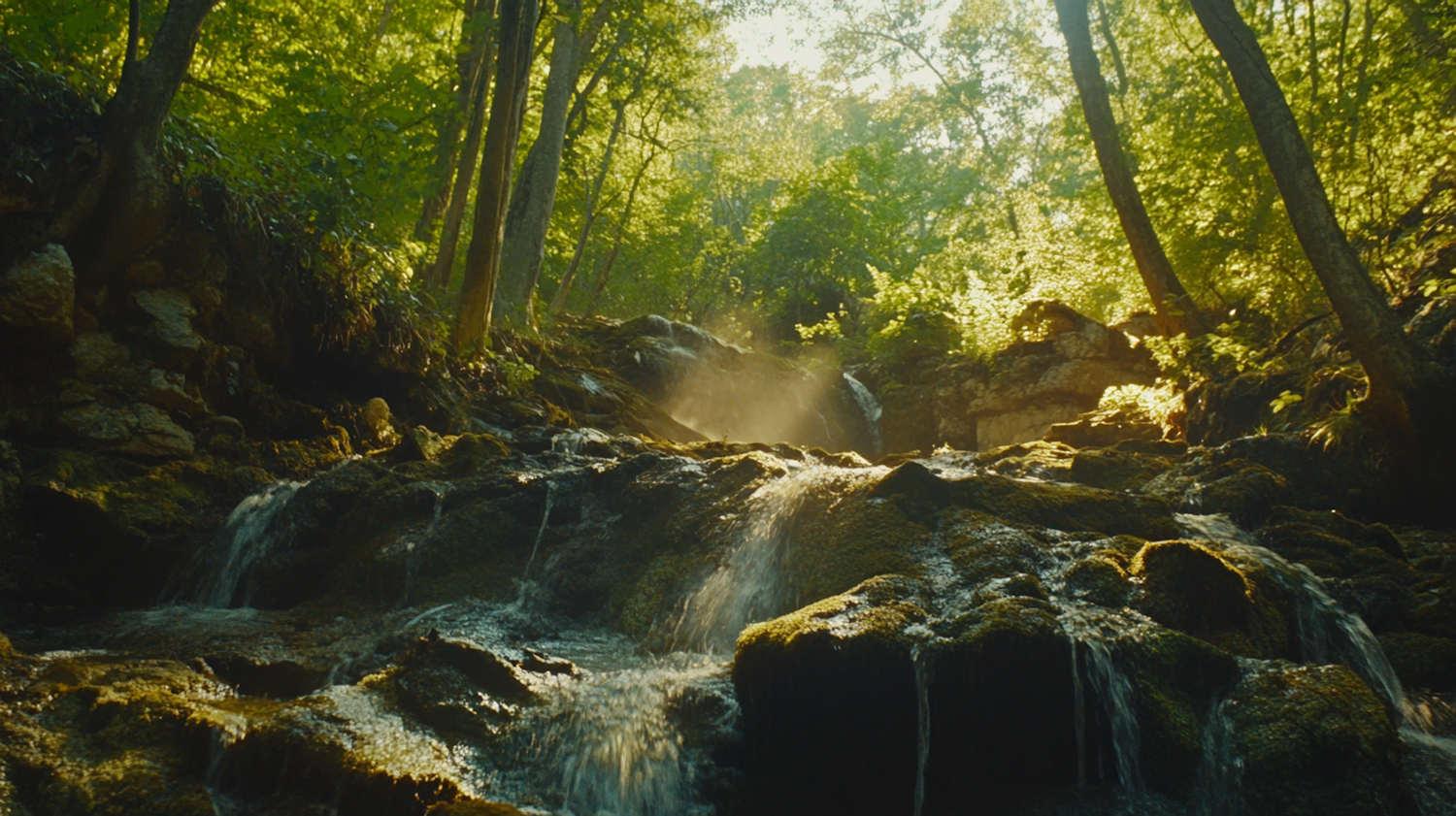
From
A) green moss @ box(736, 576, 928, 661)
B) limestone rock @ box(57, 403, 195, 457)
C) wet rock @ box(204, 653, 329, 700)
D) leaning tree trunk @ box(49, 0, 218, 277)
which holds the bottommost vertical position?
wet rock @ box(204, 653, 329, 700)

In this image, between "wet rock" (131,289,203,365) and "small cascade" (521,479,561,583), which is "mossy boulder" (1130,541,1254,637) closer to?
"small cascade" (521,479,561,583)

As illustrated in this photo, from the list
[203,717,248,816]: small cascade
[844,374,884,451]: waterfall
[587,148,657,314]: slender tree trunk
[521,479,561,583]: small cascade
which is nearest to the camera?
[203,717,248,816]: small cascade

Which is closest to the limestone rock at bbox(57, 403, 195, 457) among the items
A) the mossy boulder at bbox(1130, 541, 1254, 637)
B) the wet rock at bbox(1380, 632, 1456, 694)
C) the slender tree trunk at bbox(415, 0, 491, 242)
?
the slender tree trunk at bbox(415, 0, 491, 242)

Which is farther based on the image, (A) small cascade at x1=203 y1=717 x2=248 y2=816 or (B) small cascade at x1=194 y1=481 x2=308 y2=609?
(B) small cascade at x1=194 y1=481 x2=308 y2=609

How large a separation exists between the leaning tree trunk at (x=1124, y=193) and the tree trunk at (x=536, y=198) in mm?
7649

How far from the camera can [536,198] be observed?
43.1ft

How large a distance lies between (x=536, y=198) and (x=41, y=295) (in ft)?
25.7

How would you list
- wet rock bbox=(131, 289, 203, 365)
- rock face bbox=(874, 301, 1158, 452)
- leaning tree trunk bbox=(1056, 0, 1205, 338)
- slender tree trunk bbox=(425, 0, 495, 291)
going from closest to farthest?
1. wet rock bbox=(131, 289, 203, 365)
2. leaning tree trunk bbox=(1056, 0, 1205, 338)
3. slender tree trunk bbox=(425, 0, 495, 291)
4. rock face bbox=(874, 301, 1158, 452)

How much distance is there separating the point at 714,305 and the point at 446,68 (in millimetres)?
20106

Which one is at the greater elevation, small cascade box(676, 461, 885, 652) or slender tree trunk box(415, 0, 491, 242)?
slender tree trunk box(415, 0, 491, 242)

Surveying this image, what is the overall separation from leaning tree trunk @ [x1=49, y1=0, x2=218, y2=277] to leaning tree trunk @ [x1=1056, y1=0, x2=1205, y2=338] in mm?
11079

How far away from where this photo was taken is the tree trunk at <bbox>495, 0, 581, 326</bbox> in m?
12.8

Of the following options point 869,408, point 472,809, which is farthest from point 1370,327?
point 869,408

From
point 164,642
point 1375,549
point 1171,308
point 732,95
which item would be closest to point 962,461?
point 1171,308
